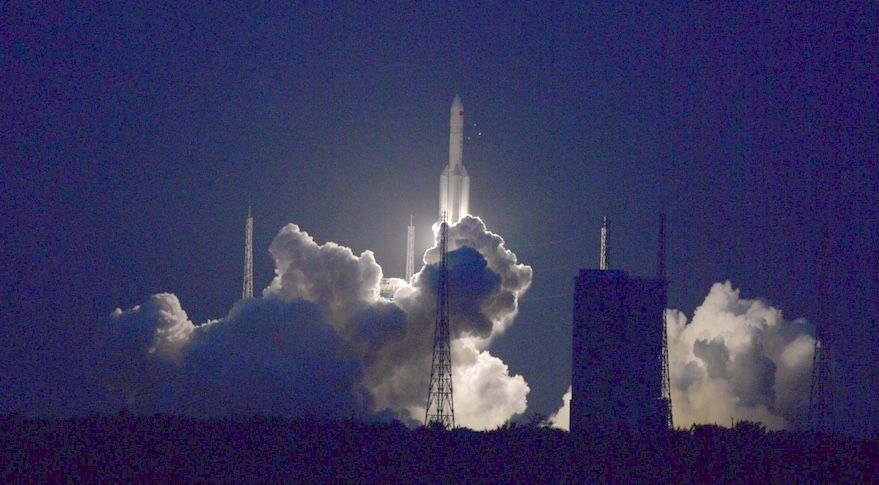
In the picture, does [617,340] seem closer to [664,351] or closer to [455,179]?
[664,351]

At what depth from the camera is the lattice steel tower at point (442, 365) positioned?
107 metres

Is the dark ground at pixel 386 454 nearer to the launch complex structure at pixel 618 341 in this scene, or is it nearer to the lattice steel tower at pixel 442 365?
the lattice steel tower at pixel 442 365

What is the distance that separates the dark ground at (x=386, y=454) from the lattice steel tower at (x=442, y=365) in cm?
566

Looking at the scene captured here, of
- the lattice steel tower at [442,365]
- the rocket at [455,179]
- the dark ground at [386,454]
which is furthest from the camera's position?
the rocket at [455,179]

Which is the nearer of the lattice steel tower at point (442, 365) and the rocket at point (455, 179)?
the lattice steel tower at point (442, 365)

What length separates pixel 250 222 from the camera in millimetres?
122375

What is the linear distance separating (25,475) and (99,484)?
3.56 m

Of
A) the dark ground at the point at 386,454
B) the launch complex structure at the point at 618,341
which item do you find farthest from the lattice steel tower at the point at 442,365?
the launch complex structure at the point at 618,341

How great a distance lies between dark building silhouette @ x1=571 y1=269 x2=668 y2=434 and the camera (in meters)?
124

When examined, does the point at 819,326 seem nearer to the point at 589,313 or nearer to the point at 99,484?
Answer: the point at 589,313

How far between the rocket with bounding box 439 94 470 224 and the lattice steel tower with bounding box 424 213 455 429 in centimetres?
918

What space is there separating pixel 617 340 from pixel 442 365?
19727 mm

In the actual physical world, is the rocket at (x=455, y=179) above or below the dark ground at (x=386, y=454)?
above

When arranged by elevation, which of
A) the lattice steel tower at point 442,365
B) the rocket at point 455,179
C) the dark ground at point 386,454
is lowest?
the dark ground at point 386,454
